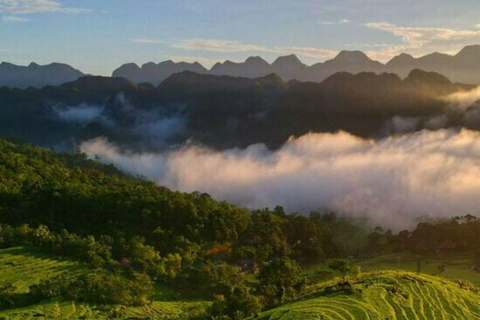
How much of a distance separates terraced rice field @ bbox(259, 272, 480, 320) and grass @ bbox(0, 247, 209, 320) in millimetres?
12008

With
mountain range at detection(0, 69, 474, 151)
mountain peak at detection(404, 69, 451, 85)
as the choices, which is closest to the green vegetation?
mountain range at detection(0, 69, 474, 151)

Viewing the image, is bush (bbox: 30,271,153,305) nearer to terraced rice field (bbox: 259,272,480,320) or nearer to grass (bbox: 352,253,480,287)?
terraced rice field (bbox: 259,272,480,320)

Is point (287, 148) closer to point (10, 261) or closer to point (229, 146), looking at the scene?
point (229, 146)

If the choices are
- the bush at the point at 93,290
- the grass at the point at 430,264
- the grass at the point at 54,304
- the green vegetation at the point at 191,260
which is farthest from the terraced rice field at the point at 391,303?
the grass at the point at 430,264

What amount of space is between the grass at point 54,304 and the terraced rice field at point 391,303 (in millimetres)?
12008

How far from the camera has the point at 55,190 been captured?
52375mm

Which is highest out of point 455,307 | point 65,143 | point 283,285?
point 455,307

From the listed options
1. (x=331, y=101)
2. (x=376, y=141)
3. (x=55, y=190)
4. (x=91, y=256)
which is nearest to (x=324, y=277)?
(x=91, y=256)

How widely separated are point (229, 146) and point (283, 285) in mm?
126338

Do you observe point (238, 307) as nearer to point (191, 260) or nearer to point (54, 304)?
point (54, 304)

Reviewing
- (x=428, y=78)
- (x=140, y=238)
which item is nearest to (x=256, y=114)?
(x=428, y=78)

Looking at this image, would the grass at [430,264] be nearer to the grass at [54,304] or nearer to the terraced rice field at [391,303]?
the grass at [54,304]

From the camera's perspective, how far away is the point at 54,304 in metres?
32.4

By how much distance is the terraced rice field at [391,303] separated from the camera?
2008 centimetres
